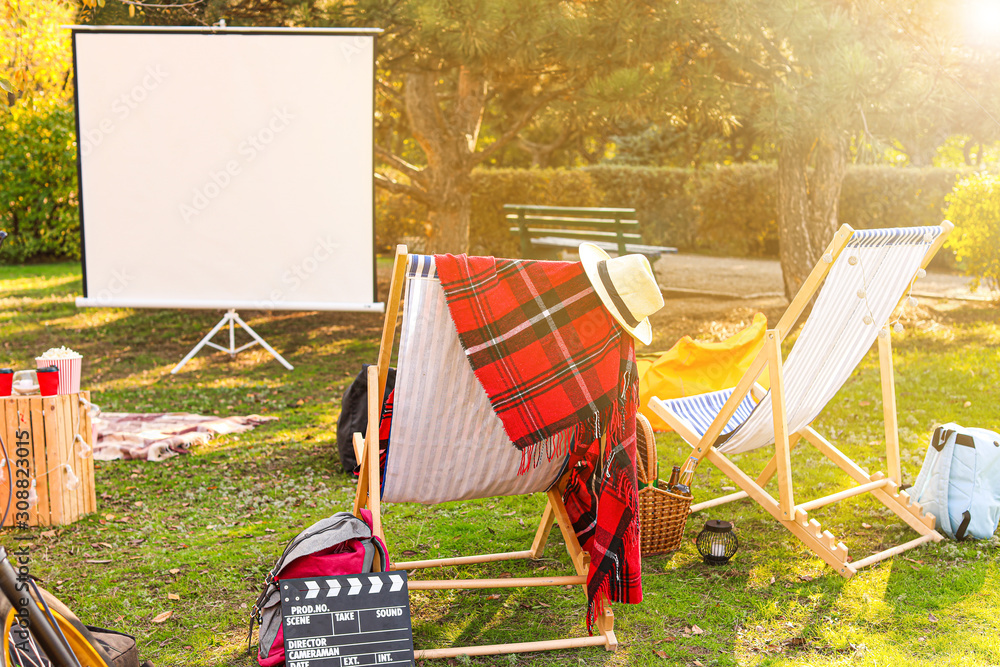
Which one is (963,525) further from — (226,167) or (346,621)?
(226,167)

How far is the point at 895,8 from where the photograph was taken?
5840 millimetres

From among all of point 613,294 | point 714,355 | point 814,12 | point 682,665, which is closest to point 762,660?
point 682,665

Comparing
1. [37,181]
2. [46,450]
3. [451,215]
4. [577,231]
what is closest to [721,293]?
[577,231]

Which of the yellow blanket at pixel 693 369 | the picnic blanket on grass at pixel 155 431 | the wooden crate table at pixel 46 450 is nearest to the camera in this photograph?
the wooden crate table at pixel 46 450

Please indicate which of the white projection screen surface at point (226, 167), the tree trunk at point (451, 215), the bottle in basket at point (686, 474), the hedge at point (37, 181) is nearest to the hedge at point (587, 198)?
the hedge at point (37, 181)

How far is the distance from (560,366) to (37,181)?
11.5 meters

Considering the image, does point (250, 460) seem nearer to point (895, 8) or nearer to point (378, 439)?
point (378, 439)

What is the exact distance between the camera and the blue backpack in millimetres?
3027

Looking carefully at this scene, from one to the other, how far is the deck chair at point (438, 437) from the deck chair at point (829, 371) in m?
0.78

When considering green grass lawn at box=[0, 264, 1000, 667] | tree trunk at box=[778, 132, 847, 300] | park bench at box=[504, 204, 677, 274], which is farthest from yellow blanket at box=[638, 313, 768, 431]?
park bench at box=[504, 204, 677, 274]

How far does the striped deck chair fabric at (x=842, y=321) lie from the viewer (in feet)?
9.16

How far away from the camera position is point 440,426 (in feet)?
7.62

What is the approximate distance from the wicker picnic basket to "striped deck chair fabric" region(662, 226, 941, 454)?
28cm

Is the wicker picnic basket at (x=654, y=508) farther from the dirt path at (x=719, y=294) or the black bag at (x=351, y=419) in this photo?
the dirt path at (x=719, y=294)
